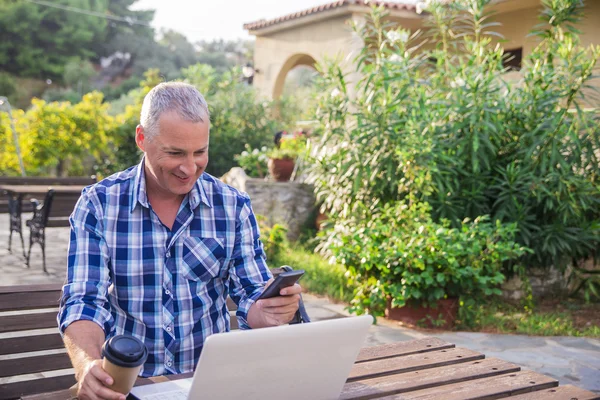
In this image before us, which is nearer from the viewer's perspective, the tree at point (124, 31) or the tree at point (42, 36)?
the tree at point (42, 36)

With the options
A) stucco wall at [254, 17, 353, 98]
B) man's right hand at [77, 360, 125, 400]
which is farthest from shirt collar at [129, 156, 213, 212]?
stucco wall at [254, 17, 353, 98]

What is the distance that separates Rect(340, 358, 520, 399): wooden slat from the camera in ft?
5.36

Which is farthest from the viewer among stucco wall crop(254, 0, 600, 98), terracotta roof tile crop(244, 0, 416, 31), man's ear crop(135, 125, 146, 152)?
terracotta roof tile crop(244, 0, 416, 31)

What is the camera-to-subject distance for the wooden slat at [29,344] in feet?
6.72

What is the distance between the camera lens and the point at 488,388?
1686mm

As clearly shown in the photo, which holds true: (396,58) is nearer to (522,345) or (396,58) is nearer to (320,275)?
(320,275)

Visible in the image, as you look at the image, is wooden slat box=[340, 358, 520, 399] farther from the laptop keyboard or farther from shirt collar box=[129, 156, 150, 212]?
shirt collar box=[129, 156, 150, 212]

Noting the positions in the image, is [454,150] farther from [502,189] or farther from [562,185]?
[562,185]

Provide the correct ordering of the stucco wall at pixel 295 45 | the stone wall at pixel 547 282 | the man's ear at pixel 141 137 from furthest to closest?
1. the stucco wall at pixel 295 45
2. the stone wall at pixel 547 282
3. the man's ear at pixel 141 137

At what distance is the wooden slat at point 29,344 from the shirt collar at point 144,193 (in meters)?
0.57

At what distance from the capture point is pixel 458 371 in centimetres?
184

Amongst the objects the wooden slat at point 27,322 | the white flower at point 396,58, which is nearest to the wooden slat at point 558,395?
the wooden slat at point 27,322

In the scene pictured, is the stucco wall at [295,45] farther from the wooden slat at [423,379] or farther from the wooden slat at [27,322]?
the wooden slat at [423,379]

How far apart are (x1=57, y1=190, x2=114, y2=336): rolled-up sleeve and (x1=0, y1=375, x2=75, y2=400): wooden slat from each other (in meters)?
0.38
